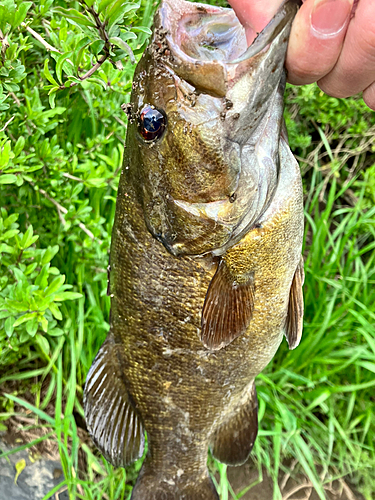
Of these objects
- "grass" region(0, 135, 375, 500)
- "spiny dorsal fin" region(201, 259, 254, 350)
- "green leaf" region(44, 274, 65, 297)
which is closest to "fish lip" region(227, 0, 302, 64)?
"spiny dorsal fin" region(201, 259, 254, 350)

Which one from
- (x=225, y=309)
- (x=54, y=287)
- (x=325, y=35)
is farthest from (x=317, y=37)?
(x=54, y=287)

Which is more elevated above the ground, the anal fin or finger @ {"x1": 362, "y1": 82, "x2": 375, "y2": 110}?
finger @ {"x1": 362, "y1": 82, "x2": 375, "y2": 110}

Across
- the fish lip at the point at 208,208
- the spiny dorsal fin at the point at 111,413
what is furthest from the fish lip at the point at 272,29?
the spiny dorsal fin at the point at 111,413

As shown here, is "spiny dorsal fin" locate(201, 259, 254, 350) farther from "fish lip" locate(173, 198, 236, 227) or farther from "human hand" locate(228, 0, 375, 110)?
"human hand" locate(228, 0, 375, 110)

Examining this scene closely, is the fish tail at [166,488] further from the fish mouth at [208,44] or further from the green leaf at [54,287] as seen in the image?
the fish mouth at [208,44]

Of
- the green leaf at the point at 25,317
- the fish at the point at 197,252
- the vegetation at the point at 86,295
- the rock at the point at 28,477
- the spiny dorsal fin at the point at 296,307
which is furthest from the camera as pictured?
the rock at the point at 28,477

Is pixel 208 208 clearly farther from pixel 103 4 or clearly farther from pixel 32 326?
pixel 32 326

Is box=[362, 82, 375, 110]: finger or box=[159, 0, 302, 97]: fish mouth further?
box=[362, 82, 375, 110]: finger
